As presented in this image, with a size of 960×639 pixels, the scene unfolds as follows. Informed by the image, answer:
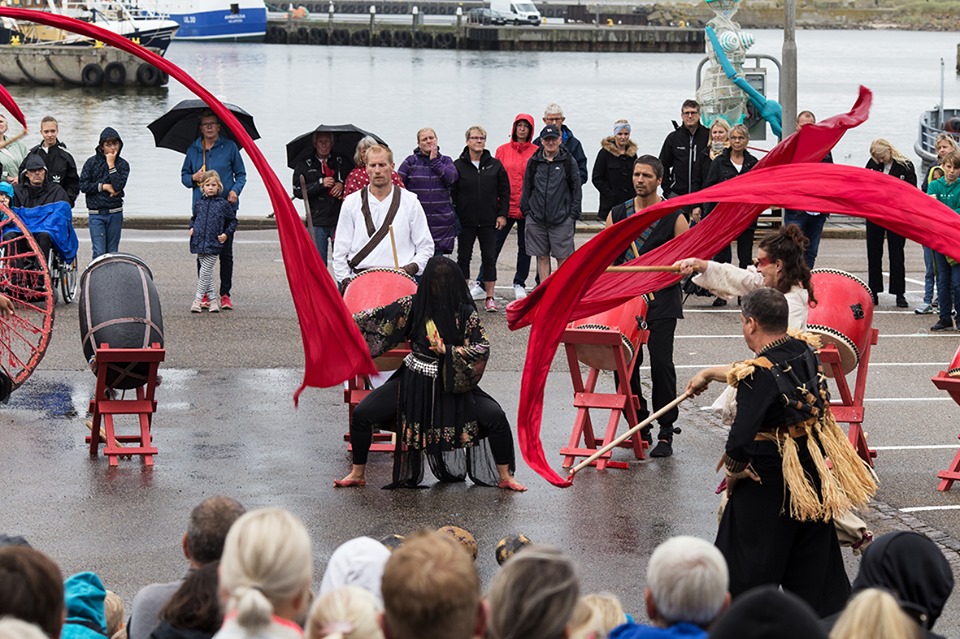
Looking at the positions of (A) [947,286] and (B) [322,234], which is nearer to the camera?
(A) [947,286]

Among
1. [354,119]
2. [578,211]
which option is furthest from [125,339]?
[354,119]

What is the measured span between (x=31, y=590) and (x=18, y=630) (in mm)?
357

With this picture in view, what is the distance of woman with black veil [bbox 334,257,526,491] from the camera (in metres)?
8.98

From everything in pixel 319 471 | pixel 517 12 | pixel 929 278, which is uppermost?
pixel 517 12

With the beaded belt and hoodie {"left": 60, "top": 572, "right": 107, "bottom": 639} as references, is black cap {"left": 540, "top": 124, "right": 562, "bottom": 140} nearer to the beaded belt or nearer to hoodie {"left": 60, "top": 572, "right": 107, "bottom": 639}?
the beaded belt

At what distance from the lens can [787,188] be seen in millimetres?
7234

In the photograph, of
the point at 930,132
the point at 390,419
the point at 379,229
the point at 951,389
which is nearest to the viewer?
the point at 390,419

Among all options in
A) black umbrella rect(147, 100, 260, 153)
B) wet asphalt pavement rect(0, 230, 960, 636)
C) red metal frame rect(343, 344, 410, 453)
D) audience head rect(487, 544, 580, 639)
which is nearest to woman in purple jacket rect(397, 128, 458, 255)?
wet asphalt pavement rect(0, 230, 960, 636)

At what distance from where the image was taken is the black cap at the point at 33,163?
1456cm

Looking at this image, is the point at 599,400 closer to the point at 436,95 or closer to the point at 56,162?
the point at 56,162

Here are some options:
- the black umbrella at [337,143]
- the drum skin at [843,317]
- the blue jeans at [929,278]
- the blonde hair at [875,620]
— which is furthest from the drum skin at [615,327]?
the blue jeans at [929,278]

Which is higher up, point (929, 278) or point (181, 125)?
point (181, 125)

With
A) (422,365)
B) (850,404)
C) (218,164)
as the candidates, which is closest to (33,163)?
(218,164)

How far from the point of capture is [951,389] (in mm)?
9250
